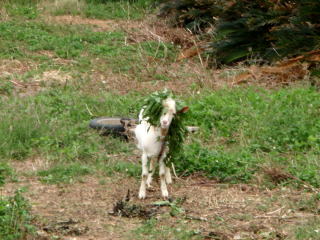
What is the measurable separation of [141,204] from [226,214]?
2.69 feet

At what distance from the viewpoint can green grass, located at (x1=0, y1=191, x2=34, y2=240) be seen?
607 centimetres

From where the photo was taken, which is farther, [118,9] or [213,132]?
[118,9]

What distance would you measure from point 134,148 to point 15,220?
Result: 3.16 meters

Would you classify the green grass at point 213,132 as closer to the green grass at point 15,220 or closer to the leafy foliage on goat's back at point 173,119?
the leafy foliage on goat's back at point 173,119

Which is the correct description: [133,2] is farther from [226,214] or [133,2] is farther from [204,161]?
[226,214]

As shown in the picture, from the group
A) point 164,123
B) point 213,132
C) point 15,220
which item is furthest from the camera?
point 213,132

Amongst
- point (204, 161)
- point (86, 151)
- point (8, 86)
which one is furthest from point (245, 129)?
point (8, 86)

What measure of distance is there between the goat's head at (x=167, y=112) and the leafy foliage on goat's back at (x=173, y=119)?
0.03 metres

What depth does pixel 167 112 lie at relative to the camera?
6.99 meters

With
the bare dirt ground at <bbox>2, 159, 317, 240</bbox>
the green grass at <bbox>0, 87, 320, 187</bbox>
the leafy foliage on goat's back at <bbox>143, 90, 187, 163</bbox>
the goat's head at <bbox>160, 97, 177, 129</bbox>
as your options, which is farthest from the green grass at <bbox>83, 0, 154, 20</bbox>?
the goat's head at <bbox>160, 97, 177, 129</bbox>

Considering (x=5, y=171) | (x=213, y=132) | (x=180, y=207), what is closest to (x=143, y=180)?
(x=180, y=207)

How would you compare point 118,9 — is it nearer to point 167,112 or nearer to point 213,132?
point 213,132

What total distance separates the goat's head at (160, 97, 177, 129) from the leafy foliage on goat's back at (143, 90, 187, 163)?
0.10 feet

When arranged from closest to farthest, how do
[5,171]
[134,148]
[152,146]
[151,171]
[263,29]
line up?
1. [152,146]
2. [151,171]
3. [5,171]
4. [134,148]
5. [263,29]
